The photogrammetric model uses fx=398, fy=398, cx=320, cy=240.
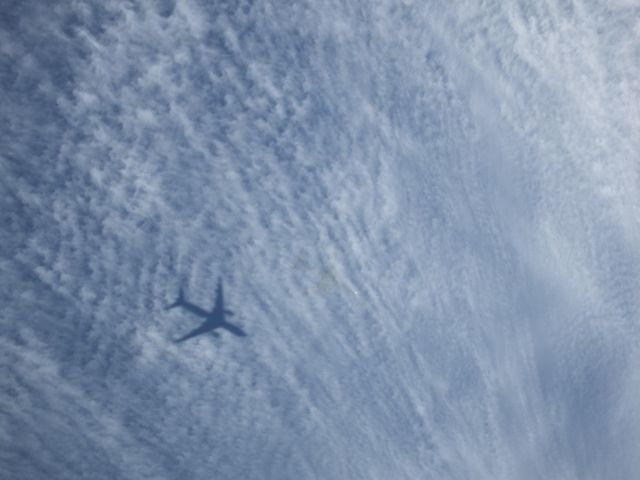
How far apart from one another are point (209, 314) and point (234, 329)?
858 millimetres

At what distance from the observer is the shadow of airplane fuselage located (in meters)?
8.78

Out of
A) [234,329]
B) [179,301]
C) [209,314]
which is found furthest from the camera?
[234,329]

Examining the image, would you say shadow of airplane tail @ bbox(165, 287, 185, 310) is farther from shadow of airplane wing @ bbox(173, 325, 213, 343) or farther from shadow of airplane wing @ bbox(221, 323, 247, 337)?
shadow of airplane wing @ bbox(221, 323, 247, 337)

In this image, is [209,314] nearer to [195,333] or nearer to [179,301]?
[195,333]

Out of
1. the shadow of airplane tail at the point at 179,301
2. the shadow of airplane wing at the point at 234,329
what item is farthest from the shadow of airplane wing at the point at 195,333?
the shadow of airplane tail at the point at 179,301

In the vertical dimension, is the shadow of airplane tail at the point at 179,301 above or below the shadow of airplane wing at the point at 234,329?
below

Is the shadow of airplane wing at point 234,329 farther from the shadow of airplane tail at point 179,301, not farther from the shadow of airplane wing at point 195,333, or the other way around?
the shadow of airplane tail at point 179,301

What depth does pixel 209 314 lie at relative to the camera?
916 cm

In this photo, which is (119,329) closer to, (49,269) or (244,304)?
(49,269)

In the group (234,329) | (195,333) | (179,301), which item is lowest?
(195,333)

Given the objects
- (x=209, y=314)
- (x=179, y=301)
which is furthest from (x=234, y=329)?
(x=179, y=301)

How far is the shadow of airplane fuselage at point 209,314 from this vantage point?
8.78 meters

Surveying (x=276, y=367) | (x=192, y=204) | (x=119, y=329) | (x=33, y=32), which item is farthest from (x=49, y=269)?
(x=276, y=367)

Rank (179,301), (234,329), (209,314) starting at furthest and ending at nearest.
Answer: (234,329), (209,314), (179,301)
